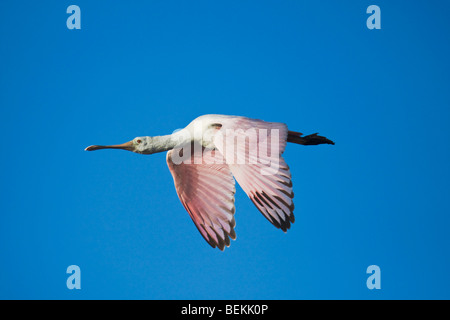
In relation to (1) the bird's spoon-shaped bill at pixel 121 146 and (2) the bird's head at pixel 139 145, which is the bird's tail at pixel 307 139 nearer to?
(2) the bird's head at pixel 139 145

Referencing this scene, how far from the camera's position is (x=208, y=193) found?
21.1 ft

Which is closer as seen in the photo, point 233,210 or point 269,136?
point 269,136

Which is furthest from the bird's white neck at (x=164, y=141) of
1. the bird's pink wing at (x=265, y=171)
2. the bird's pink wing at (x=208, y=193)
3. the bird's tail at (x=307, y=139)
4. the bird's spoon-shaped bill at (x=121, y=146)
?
the bird's tail at (x=307, y=139)

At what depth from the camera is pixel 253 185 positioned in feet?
18.0

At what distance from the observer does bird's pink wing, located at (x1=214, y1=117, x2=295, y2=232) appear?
5.41 m

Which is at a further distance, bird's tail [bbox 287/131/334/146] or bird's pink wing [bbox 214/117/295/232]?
bird's tail [bbox 287/131/334/146]

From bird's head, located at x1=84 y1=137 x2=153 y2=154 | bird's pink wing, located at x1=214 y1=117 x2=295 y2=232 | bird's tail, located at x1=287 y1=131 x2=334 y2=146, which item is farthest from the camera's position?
bird's tail, located at x1=287 y1=131 x2=334 y2=146

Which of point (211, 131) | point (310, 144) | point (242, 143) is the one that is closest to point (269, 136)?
point (242, 143)

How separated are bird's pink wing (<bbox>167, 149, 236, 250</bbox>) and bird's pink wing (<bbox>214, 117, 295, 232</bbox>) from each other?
2.50 feet

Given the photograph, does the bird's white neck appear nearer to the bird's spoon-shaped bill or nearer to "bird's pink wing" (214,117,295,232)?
the bird's spoon-shaped bill

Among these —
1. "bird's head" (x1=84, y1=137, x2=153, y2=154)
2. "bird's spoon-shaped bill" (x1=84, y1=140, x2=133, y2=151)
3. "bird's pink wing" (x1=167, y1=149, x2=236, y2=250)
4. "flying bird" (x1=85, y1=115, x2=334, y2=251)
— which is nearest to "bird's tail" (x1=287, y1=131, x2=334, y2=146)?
"flying bird" (x1=85, y1=115, x2=334, y2=251)

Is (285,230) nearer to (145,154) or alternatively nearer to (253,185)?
(253,185)

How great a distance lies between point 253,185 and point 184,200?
1.25 m

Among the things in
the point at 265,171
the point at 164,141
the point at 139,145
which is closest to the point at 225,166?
the point at 164,141
